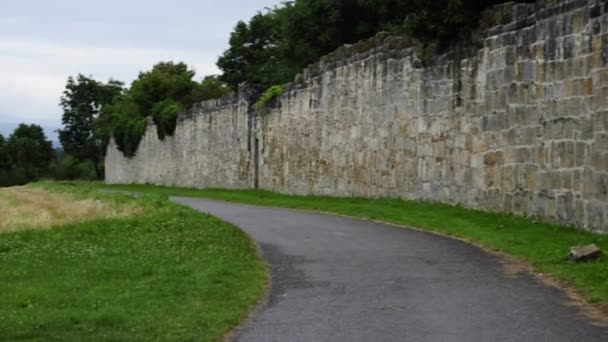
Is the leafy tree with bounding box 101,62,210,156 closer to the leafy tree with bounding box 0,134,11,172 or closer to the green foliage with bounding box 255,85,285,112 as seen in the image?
the green foliage with bounding box 255,85,285,112

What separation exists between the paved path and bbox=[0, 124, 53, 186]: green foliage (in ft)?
299

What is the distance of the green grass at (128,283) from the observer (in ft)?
30.5

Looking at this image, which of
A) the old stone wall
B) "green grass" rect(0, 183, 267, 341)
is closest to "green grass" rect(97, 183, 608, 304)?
"green grass" rect(0, 183, 267, 341)

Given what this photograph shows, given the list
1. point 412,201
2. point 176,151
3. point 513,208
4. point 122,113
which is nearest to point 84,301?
point 513,208

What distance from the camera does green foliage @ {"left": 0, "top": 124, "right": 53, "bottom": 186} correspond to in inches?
4208

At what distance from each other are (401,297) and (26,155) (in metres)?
106

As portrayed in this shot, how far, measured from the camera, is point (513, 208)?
19094 millimetres

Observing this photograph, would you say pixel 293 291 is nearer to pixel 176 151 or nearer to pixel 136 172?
pixel 176 151

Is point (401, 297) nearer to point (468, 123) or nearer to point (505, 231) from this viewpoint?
point (505, 231)

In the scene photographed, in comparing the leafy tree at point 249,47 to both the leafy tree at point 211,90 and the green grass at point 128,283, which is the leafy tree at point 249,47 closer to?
the leafy tree at point 211,90

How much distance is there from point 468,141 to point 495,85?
1895mm

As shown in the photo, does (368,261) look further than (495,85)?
No

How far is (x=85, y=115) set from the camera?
103 meters

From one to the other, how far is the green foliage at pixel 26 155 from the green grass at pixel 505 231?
83.0m
